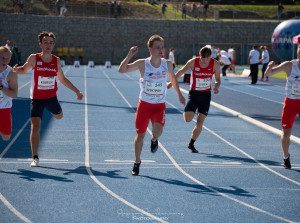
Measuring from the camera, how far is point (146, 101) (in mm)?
7305

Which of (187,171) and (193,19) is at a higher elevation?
(193,19)

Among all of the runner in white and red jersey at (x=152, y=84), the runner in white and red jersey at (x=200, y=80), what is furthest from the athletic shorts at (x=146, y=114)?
the runner in white and red jersey at (x=200, y=80)

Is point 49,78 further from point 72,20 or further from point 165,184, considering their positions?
point 72,20

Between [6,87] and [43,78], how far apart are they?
0.77 m

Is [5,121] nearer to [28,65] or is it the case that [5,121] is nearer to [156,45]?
[28,65]

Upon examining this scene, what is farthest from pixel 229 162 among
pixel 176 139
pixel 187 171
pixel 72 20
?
pixel 72 20

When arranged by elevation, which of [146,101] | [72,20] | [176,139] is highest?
[72,20]

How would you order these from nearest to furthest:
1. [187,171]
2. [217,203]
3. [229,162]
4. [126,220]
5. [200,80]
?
[126,220] < [217,203] < [187,171] < [229,162] < [200,80]

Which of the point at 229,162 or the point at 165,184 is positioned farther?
the point at 229,162

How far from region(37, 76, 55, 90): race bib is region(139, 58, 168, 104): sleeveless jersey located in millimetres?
1537

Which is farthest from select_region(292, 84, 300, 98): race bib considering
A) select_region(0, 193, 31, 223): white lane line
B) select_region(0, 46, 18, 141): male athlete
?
select_region(0, 193, 31, 223): white lane line

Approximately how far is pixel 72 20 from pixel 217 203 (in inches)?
1936

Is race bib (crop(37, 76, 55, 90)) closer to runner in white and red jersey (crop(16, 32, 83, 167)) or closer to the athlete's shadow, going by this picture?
runner in white and red jersey (crop(16, 32, 83, 167))

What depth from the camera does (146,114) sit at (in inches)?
289
